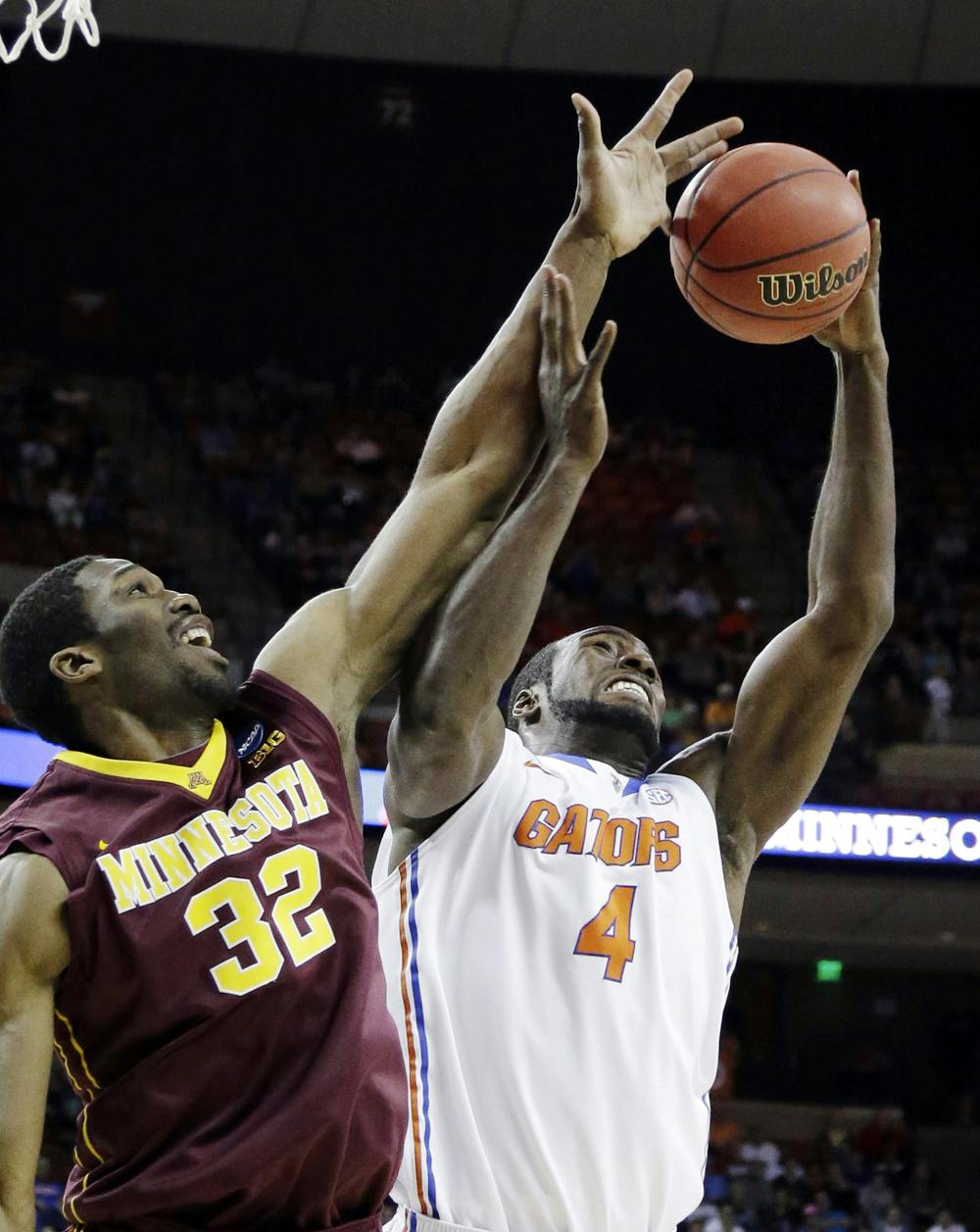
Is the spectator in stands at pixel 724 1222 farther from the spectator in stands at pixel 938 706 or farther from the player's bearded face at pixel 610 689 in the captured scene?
the player's bearded face at pixel 610 689

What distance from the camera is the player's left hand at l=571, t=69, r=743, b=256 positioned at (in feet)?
10.5

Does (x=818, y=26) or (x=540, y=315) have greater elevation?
(x=818, y=26)

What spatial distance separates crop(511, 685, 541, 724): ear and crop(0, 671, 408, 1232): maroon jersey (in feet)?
4.11

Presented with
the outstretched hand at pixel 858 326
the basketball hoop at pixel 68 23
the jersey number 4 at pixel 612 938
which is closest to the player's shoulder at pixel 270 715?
the jersey number 4 at pixel 612 938

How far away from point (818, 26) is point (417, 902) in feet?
53.3

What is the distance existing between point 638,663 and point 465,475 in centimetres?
88

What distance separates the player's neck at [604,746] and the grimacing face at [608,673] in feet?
0.22

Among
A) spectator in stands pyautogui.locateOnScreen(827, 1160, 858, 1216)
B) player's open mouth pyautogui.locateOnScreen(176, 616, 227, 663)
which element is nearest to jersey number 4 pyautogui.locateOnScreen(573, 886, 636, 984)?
player's open mouth pyautogui.locateOnScreen(176, 616, 227, 663)

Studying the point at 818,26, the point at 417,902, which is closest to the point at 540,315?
the point at 417,902

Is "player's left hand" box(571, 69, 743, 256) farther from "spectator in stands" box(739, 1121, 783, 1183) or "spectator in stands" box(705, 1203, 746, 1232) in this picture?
"spectator in stands" box(739, 1121, 783, 1183)

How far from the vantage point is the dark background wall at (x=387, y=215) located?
18.7m

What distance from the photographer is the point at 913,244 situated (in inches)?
758

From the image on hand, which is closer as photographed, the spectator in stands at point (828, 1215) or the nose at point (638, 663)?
the nose at point (638, 663)

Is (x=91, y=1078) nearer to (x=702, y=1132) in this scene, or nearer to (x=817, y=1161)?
(x=702, y=1132)
